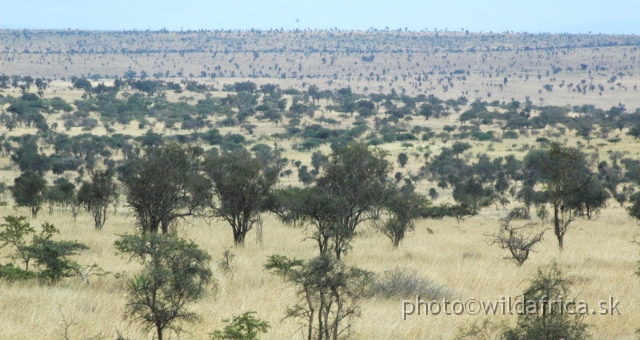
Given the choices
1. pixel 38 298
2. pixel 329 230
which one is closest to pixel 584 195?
pixel 329 230

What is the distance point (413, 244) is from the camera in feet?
79.4

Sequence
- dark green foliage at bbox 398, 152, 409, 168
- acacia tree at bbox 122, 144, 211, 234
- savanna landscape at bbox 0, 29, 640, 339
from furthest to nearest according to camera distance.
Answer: dark green foliage at bbox 398, 152, 409, 168
acacia tree at bbox 122, 144, 211, 234
savanna landscape at bbox 0, 29, 640, 339

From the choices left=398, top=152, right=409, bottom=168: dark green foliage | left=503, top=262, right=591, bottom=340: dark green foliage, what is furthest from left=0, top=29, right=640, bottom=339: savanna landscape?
left=398, top=152, right=409, bottom=168: dark green foliage

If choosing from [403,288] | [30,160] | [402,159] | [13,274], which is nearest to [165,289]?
[13,274]

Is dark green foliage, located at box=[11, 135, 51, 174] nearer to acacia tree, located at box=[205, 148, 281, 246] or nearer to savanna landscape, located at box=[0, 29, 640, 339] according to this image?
savanna landscape, located at box=[0, 29, 640, 339]

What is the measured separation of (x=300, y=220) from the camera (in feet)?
95.8

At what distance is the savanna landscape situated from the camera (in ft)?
37.6

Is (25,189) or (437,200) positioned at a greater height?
(25,189)

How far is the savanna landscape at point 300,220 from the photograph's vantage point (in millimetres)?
11453

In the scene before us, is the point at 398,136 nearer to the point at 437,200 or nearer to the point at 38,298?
the point at 437,200

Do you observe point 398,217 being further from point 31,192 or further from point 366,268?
point 31,192

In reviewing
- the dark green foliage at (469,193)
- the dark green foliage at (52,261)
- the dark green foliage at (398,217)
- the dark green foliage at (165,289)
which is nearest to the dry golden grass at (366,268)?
the dark green foliage at (52,261)

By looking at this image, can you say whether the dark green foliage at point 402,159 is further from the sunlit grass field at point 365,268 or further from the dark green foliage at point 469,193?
the sunlit grass field at point 365,268

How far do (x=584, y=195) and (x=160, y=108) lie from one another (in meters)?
66.9
